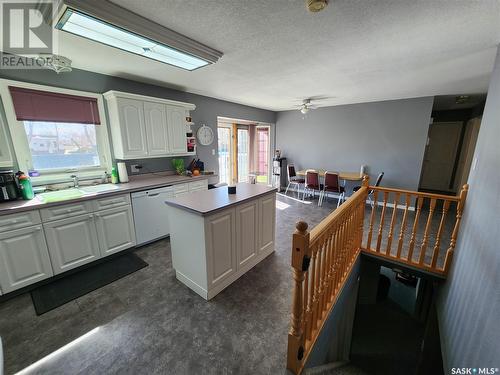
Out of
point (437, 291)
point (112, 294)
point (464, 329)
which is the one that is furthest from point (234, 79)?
point (437, 291)

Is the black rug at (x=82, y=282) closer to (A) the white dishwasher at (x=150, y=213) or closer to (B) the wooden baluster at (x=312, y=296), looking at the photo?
(A) the white dishwasher at (x=150, y=213)

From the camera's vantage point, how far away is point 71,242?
2.27m

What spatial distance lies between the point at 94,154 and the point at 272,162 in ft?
15.2

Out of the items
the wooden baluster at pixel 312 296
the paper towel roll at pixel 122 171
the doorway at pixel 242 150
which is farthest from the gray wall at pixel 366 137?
the paper towel roll at pixel 122 171

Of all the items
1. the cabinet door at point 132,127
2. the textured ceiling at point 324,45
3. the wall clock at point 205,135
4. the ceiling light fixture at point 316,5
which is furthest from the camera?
the wall clock at point 205,135

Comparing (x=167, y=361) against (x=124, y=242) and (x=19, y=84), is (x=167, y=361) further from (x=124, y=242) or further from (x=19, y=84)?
(x=19, y=84)

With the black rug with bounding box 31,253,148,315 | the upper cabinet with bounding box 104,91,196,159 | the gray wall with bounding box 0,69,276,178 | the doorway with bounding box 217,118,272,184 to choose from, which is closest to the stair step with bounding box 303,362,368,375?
the black rug with bounding box 31,253,148,315

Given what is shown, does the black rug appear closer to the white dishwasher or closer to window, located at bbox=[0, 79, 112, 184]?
the white dishwasher

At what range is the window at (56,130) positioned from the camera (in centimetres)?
226

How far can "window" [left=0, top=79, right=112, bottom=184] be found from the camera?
2256 mm

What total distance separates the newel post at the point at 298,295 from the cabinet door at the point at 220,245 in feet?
2.96

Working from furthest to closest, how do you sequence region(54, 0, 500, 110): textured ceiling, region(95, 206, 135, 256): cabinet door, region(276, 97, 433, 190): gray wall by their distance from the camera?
1. region(276, 97, 433, 190): gray wall
2. region(95, 206, 135, 256): cabinet door
3. region(54, 0, 500, 110): textured ceiling

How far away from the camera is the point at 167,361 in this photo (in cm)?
145

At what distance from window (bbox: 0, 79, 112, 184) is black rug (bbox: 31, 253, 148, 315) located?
1.25m
